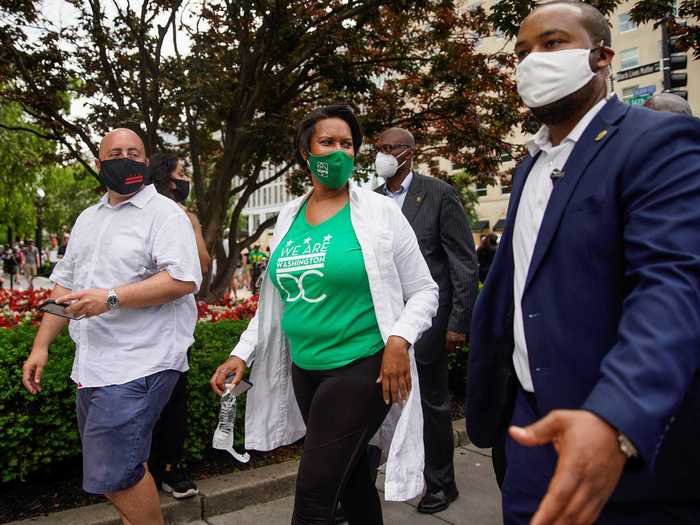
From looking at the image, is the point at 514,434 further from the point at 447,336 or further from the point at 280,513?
the point at 280,513

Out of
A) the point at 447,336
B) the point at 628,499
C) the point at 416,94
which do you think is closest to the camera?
the point at 628,499

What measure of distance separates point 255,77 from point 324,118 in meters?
6.27

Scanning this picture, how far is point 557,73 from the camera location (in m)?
1.77

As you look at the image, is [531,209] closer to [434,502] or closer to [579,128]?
[579,128]

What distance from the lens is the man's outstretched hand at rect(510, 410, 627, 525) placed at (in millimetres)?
1076

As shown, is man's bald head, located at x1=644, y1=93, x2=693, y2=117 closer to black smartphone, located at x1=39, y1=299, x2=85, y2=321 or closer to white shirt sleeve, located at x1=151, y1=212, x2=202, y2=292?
white shirt sleeve, located at x1=151, y1=212, x2=202, y2=292

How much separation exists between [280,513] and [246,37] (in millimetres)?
6567

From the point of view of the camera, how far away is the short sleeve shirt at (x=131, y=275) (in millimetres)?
2871

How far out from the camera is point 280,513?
13.7 feet

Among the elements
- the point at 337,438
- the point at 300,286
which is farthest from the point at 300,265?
the point at 337,438

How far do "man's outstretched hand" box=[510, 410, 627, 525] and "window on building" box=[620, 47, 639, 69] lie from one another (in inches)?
1723

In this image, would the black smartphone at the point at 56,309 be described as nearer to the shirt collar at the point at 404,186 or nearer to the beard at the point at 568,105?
the beard at the point at 568,105

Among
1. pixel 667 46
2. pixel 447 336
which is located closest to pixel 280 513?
pixel 447 336

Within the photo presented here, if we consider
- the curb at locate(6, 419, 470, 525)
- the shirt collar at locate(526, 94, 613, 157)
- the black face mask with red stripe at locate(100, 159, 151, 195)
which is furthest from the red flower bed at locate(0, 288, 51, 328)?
the shirt collar at locate(526, 94, 613, 157)
